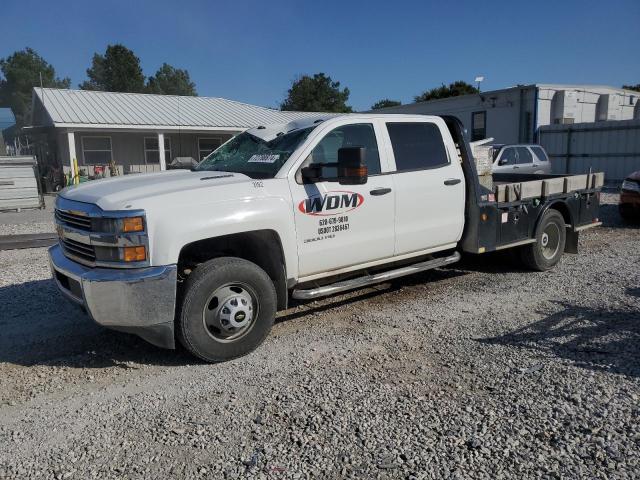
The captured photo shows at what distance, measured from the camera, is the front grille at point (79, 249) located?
160 inches

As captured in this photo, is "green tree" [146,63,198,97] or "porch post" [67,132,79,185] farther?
"green tree" [146,63,198,97]

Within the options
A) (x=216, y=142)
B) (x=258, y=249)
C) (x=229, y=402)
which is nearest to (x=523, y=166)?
(x=258, y=249)

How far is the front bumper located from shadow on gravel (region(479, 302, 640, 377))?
2696 mm

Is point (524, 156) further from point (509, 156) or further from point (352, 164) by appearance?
point (352, 164)

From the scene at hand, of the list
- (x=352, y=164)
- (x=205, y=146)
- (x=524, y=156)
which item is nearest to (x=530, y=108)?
(x=524, y=156)

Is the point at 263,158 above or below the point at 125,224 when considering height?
above

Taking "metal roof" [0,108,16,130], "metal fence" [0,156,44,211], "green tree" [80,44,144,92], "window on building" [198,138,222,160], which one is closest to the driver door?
"metal fence" [0,156,44,211]

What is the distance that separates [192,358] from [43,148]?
1073 inches

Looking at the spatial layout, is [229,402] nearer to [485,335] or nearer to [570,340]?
[485,335]

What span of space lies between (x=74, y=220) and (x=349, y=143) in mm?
2548

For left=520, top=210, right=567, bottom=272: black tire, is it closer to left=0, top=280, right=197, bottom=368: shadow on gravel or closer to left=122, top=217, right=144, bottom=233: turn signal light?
left=0, top=280, right=197, bottom=368: shadow on gravel

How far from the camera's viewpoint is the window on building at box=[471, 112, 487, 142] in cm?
2603

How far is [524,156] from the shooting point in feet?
50.0

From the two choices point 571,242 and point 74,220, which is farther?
point 571,242
